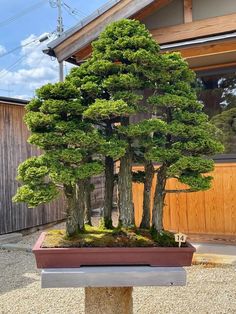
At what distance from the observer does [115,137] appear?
76.1 inches

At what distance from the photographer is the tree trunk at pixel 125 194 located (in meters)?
1.93

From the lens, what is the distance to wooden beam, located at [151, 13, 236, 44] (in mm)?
4562

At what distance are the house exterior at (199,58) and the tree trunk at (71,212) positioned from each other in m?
3.29

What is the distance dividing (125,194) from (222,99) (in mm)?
3672

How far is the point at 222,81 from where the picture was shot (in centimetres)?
521

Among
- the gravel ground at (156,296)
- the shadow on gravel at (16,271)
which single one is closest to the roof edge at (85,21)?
the shadow on gravel at (16,271)

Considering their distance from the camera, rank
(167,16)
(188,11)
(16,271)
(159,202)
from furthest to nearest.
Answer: (167,16), (188,11), (16,271), (159,202)

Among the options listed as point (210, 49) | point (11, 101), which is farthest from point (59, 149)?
point (11, 101)

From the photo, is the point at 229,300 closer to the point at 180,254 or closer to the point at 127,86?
the point at 180,254

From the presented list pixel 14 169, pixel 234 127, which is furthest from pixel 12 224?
pixel 234 127

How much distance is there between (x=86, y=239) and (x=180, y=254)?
44cm

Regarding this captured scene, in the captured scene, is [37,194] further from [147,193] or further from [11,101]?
[11,101]

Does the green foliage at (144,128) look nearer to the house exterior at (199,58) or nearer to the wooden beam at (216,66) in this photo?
the house exterior at (199,58)

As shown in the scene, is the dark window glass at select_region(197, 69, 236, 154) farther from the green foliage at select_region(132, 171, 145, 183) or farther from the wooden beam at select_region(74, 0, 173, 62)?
the green foliage at select_region(132, 171, 145, 183)
